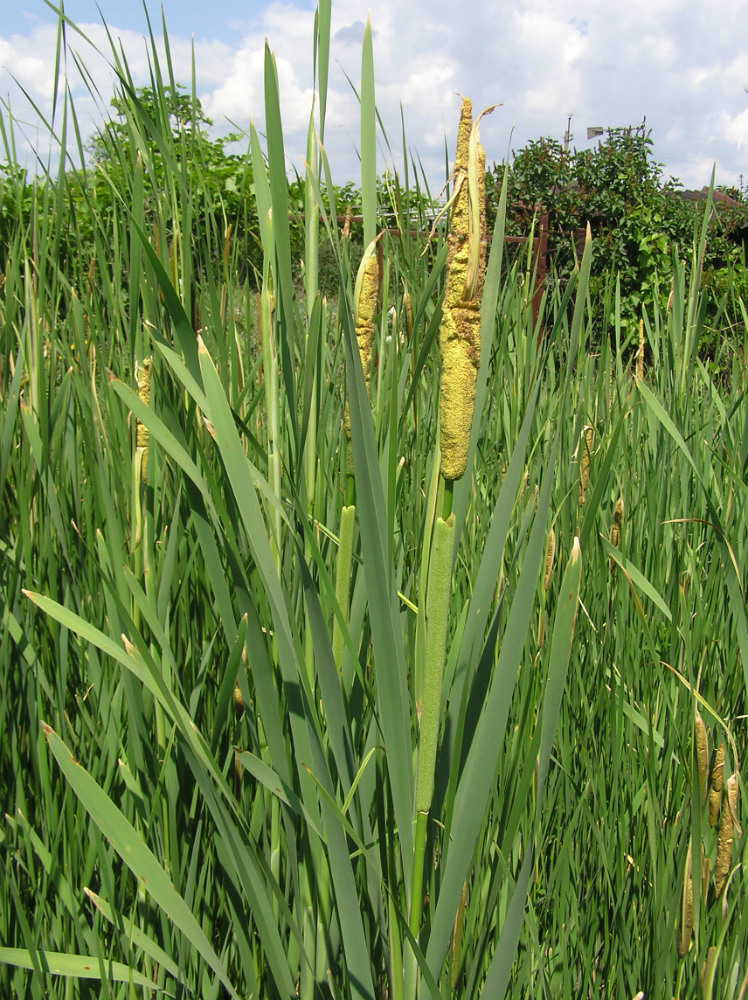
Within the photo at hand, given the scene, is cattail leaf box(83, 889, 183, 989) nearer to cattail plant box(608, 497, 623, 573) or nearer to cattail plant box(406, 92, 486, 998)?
cattail plant box(406, 92, 486, 998)

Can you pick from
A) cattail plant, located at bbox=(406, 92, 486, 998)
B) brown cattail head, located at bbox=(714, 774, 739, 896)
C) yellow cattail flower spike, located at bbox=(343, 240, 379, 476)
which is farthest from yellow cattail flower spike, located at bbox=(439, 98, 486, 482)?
brown cattail head, located at bbox=(714, 774, 739, 896)

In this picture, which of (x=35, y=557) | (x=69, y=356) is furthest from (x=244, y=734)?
(x=69, y=356)

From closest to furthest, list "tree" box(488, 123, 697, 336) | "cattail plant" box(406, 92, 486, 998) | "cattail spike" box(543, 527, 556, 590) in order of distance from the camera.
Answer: "cattail plant" box(406, 92, 486, 998), "cattail spike" box(543, 527, 556, 590), "tree" box(488, 123, 697, 336)

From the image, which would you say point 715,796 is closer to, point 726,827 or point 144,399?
point 726,827

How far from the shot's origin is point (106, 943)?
88 centimetres

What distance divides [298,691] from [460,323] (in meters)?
0.31

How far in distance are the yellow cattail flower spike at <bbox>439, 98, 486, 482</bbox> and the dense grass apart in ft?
0.19

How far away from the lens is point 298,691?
2.00ft

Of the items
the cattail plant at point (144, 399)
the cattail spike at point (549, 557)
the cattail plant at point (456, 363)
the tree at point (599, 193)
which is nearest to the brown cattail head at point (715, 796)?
the cattail spike at point (549, 557)

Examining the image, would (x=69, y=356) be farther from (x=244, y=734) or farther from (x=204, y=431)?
(x=244, y=734)

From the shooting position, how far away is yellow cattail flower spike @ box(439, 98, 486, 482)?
477 mm

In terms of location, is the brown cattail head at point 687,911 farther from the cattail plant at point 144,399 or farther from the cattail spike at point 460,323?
the cattail plant at point 144,399

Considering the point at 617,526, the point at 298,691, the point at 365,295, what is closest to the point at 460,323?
the point at 365,295

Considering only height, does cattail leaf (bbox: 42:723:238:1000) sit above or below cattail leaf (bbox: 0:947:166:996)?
above
